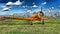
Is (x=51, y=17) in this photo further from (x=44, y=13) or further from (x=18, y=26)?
(x=18, y=26)

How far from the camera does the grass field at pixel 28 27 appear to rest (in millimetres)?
2874

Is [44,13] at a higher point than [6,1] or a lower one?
lower

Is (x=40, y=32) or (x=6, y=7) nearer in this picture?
(x=40, y=32)

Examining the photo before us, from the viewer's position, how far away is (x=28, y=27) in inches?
117

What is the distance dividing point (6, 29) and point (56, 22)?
0.87 m

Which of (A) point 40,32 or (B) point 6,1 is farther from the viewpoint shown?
(B) point 6,1

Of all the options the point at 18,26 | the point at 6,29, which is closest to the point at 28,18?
the point at 18,26

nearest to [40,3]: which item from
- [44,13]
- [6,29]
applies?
[44,13]

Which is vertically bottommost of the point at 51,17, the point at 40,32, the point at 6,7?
the point at 40,32

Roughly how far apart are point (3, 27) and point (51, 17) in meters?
0.85

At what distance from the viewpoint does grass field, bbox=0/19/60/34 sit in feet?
9.43

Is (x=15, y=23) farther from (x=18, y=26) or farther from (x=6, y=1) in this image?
(x=6, y=1)

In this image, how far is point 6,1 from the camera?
3.05m

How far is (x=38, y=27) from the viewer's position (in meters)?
2.98
